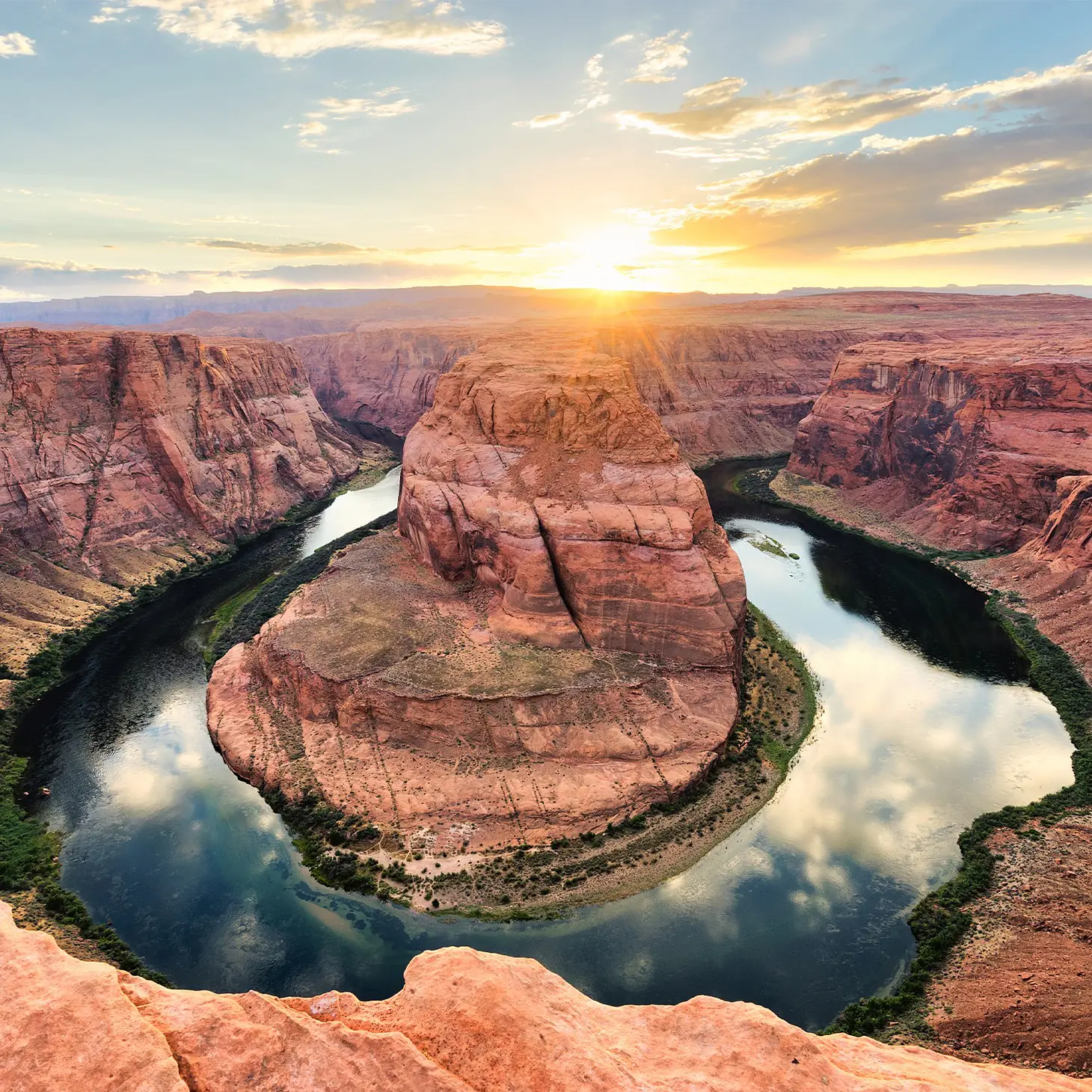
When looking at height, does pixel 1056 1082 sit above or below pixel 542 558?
below

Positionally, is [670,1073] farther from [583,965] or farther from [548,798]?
[548,798]

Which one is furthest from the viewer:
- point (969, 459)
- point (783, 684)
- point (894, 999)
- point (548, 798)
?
point (969, 459)

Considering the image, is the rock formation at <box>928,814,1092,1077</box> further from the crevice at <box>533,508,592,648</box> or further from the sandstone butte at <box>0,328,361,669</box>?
the sandstone butte at <box>0,328,361,669</box>

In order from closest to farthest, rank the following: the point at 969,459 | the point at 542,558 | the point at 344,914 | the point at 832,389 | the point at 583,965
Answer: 1. the point at 583,965
2. the point at 344,914
3. the point at 542,558
4. the point at 969,459
5. the point at 832,389

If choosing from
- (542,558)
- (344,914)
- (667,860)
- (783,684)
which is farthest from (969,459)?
(344,914)

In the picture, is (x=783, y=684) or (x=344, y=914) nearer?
(x=344, y=914)

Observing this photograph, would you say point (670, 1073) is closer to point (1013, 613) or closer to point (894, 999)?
point (894, 999)

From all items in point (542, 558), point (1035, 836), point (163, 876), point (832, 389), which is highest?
point (832, 389)

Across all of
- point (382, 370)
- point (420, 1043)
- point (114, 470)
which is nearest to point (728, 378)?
point (382, 370)

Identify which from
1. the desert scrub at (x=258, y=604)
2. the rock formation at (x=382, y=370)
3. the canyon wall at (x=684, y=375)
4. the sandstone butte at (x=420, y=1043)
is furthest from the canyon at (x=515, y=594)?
the rock formation at (x=382, y=370)
